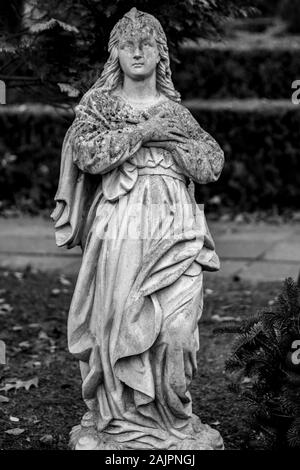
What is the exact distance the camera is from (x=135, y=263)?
504 cm

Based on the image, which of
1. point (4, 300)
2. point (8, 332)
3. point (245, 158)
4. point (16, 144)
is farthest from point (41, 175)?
point (8, 332)

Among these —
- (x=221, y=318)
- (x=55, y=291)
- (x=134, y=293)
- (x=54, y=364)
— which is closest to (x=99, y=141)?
(x=134, y=293)

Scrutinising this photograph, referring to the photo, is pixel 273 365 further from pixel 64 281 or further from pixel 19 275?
pixel 19 275

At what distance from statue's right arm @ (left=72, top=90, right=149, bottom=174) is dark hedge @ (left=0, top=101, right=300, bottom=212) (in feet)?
25.3

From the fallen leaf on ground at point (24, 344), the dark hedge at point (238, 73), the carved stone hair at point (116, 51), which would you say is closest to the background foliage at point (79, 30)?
the carved stone hair at point (116, 51)

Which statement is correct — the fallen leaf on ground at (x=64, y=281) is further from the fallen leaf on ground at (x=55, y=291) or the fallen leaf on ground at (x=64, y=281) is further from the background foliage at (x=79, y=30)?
the background foliage at (x=79, y=30)

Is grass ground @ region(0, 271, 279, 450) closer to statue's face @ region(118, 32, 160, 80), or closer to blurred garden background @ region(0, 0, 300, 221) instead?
statue's face @ region(118, 32, 160, 80)

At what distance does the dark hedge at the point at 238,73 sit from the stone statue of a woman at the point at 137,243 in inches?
336

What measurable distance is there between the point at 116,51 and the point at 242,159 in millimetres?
7937

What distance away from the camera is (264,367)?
18.1 ft

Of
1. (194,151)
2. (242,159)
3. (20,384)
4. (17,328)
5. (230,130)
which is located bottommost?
(17,328)

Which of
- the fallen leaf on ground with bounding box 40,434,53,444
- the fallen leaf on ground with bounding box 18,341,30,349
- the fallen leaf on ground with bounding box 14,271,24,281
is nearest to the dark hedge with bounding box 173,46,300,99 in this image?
the fallen leaf on ground with bounding box 14,271,24,281

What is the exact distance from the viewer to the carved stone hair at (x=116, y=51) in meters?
→ 5.20

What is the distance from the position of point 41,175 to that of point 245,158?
265 cm
